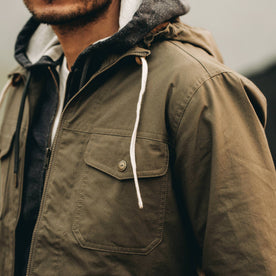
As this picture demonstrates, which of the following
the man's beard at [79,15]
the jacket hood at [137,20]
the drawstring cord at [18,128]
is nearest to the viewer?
the jacket hood at [137,20]

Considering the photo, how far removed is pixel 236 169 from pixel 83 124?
0.56m

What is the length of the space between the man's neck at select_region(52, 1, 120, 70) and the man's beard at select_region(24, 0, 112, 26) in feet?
0.05

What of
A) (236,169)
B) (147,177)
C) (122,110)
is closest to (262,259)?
(236,169)

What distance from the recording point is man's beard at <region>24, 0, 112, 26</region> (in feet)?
4.62

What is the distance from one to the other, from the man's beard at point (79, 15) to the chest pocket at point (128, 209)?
548 millimetres

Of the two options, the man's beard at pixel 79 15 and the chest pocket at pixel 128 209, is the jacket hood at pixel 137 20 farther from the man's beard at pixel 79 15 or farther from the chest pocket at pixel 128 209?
the chest pocket at pixel 128 209

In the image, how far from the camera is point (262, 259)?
109 centimetres

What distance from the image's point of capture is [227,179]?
1.13 m

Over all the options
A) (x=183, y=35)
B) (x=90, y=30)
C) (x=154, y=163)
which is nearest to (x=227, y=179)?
(x=154, y=163)

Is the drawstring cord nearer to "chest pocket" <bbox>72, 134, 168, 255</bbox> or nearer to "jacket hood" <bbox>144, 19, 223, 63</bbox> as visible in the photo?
"chest pocket" <bbox>72, 134, 168, 255</bbox>

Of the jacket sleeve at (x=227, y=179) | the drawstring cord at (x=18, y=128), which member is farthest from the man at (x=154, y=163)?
the drawstring cord at (x=18, y=128)

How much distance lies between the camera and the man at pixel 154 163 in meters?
1.13

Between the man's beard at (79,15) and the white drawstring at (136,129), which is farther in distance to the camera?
the man's beard at (79,15)

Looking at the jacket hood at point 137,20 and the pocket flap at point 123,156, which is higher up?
the jacket hood at point 137,20
